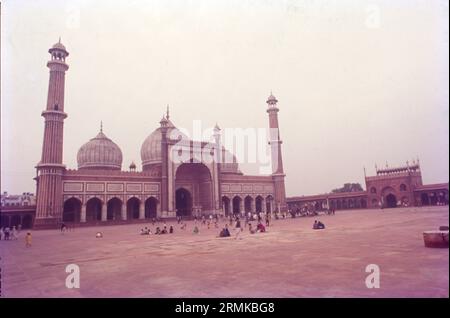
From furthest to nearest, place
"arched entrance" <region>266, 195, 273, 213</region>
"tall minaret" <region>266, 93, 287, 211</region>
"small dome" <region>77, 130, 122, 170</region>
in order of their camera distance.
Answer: "arched entrance" <region>266, 195, 273, 213</region>, "tall minaret" <region>266, 93, 287, 211</region>, "small dome" <region>77, 130, 122, 170</region>

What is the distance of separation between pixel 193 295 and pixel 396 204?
43704 millimetres

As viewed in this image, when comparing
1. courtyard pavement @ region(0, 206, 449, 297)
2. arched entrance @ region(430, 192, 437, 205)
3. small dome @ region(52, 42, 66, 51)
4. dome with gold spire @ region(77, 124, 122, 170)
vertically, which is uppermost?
small dome @ region(52, 42, 66, 51)

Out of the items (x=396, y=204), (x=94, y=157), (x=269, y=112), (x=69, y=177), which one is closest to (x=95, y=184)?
(x=69, y=177)

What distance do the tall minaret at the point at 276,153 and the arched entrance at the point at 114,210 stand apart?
879 inches

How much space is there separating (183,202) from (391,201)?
28.4 metres

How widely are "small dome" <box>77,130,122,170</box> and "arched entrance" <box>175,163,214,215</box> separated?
811cm

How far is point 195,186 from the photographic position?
137 feet

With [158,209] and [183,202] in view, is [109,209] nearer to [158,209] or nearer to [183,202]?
[158,209]

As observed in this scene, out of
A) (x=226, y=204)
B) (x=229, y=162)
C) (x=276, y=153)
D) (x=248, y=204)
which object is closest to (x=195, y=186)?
(x=226, y=204)

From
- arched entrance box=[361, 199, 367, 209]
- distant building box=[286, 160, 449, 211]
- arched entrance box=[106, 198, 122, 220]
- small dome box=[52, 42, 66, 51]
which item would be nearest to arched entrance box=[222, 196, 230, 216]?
arched entrance box=[106, 198, 122, 220]

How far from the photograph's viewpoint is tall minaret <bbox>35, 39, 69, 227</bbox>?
2727cm

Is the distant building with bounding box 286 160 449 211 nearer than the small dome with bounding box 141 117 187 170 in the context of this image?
Yes

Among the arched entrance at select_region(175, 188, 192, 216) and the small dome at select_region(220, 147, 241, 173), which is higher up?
the small dome at select_region(220, 147, 241, 173)

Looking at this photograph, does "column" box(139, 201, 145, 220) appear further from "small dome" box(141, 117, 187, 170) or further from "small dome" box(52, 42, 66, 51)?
"small dome" box(52, 42, 66, 51)
